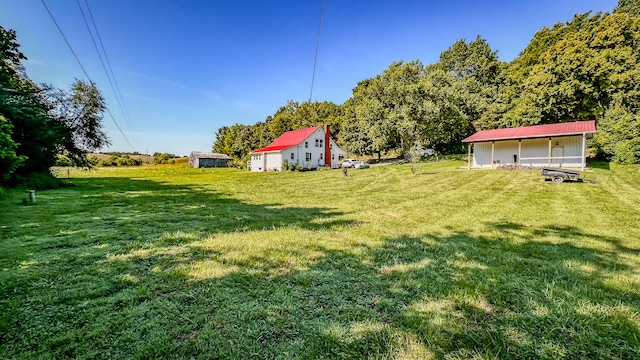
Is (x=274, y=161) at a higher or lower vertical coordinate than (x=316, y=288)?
higher

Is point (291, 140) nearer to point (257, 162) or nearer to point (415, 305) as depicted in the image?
point (257, 162)

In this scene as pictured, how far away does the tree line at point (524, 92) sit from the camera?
23.3 meters

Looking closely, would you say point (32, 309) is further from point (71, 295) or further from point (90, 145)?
point (90, 145)

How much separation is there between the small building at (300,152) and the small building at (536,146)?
17.2 meters

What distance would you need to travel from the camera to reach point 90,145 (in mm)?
17156

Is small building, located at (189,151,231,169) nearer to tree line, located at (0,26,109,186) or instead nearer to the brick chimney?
the brick chimney

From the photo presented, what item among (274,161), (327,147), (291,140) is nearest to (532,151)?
(327,147)

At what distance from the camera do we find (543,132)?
822 inches

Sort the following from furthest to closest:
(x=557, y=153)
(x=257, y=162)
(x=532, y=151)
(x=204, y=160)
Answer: (x=204, y=160) < (x=257, y=162) < (x=532, y=151) < (x=557, y=153)

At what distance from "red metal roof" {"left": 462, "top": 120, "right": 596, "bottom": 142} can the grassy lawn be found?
18317 millimetres

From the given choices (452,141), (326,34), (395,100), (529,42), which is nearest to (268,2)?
(326,34)

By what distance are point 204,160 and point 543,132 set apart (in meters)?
48.1

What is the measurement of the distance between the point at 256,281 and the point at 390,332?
1.73 meters

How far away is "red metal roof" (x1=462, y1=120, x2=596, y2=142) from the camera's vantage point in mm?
19209
